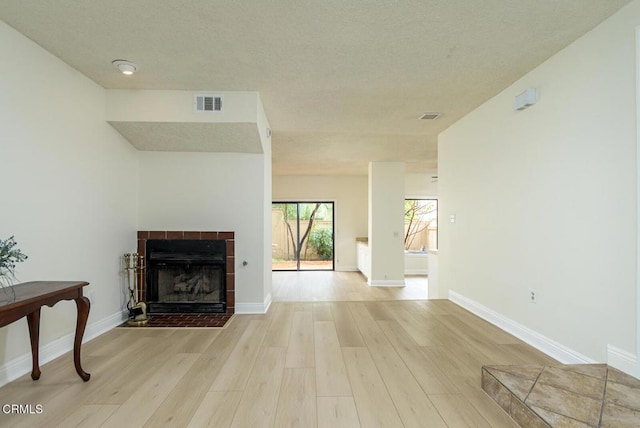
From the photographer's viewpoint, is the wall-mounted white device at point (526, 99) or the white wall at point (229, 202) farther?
the white wall at point (229, 202)

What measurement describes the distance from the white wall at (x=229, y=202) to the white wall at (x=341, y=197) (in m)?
4.84

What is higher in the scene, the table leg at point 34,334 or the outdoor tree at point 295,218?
the outdoor tree at point 295,218

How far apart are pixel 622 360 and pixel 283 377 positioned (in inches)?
85.6

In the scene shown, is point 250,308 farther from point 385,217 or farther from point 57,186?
point 385,217

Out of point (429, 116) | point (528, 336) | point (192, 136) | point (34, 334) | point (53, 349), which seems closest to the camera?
point (34, 334)

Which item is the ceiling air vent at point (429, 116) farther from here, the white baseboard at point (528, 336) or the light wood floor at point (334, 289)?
the light wood floor at point (334, 289)

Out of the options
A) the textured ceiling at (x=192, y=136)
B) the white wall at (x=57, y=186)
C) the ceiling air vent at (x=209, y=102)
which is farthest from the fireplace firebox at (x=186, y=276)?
the ceiling air vent at (x=209, y=102)

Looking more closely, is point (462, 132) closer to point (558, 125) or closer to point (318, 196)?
point (558, 125)

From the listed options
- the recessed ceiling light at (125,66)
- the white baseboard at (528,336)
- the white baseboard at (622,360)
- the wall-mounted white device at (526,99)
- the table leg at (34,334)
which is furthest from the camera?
the wall-mounted white device at (526,99)

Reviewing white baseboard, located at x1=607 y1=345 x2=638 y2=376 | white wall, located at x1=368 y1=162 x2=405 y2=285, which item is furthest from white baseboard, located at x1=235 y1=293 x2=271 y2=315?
white wall, located at x1=368 y1=162 x2=405 y2=285

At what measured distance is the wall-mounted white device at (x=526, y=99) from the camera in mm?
2773

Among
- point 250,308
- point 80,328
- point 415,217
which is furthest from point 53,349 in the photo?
point 415,217

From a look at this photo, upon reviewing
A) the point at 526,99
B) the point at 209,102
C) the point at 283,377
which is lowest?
the point at 283,377

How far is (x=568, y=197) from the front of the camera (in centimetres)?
246
